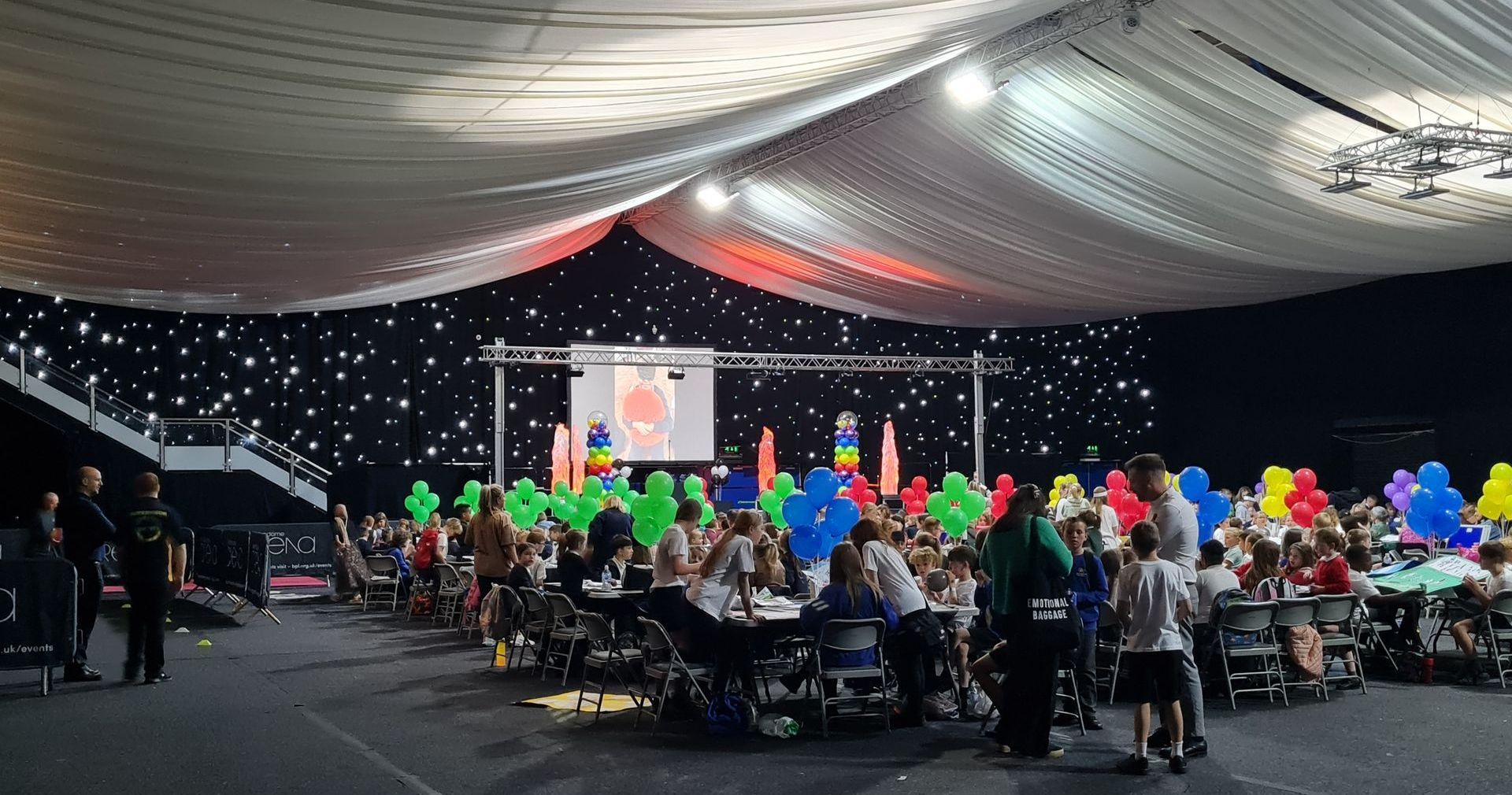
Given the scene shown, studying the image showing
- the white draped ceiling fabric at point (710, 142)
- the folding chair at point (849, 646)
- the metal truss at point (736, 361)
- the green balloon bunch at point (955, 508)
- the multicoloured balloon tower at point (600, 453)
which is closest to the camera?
the white draped ceiling fabric at point (710, 142)

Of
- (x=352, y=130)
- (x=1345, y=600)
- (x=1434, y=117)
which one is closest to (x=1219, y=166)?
(x=1434, y=117)

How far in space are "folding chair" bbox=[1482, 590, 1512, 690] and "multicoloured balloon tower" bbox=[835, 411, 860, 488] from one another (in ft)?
43.7

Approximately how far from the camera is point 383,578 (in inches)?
515

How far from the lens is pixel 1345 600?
23.7 ft

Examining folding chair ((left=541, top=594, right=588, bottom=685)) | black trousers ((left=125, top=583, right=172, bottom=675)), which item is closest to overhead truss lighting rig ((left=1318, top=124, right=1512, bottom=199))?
folding chair ((left=541, top=594, right=588, bottom=685))

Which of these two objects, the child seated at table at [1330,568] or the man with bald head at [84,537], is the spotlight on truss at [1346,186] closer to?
the child seated at table at [1330,568]

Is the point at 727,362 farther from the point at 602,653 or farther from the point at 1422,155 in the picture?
the point at 602,653

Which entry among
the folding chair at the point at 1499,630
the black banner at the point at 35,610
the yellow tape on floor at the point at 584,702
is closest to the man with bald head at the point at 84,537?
the black banner at the point at 35,610

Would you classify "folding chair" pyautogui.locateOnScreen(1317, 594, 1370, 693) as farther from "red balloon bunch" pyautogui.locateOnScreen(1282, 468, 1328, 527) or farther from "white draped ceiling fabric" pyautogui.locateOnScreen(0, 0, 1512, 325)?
"white draped ceiling fabric" pyautogui.locateOnScreen(0, 0, 1512, 325)

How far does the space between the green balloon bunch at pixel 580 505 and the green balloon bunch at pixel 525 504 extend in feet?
0.50

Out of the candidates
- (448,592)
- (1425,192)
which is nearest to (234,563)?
(448,592)

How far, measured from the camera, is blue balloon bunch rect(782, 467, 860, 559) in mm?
9211

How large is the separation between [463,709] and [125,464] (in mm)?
9904

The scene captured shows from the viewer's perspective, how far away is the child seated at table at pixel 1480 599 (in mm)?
7555
